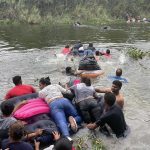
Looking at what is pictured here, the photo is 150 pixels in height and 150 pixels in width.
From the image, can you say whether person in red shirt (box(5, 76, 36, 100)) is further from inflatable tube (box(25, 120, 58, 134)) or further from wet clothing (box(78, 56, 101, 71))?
wet clothing (box(78, 56, 101, 71))

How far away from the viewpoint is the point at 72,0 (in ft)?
209

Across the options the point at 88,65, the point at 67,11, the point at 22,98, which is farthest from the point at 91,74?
the point at 67,11

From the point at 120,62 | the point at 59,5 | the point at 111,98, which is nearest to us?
the point at 111,98

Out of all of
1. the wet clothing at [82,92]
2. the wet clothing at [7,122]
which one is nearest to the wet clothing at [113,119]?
the wet clothing at [82,92]

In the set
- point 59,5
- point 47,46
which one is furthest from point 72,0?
point 47,46

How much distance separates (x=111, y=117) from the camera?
10.2m

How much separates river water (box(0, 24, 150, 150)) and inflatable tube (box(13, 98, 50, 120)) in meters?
1.49

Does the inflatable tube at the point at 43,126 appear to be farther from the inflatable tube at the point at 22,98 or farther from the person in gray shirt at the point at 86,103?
the inflatable tube at the point at 22,98

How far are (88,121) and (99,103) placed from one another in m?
0.76

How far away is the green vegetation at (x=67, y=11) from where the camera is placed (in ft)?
194

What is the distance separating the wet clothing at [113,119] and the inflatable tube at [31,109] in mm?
1873

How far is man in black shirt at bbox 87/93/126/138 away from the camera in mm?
10250

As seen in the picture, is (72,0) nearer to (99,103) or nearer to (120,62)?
(120,62)

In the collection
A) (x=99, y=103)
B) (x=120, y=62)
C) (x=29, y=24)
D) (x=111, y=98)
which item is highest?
(x=111, y=98)
